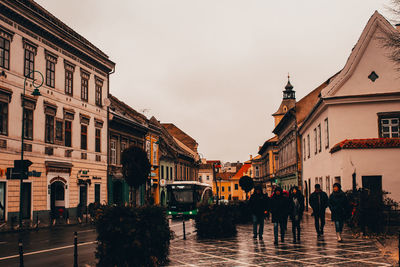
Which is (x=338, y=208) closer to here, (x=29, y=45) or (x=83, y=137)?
(x=29, y=45)

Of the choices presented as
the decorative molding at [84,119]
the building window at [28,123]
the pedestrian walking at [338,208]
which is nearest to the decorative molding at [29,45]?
the building window at [28,123]

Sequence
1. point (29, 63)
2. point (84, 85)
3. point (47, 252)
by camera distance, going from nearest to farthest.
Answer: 1. point (47, 252)
2. point (29, 63)
3. point (84, 85)

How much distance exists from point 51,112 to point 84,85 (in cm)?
613

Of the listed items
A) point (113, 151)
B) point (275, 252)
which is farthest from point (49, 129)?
point (275, 252)

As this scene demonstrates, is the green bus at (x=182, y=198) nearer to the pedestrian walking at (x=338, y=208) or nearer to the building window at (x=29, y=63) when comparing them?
the building window at (x=29, y=63)

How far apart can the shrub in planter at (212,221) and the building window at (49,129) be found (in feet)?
55.8

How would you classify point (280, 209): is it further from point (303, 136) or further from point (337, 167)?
point (303, 136)

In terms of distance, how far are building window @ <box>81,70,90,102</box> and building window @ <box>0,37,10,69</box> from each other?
33.5 feet

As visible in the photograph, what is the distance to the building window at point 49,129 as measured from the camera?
106 feet

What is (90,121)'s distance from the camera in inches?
1547

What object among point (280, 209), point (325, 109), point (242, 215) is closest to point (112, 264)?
point (280, 209)

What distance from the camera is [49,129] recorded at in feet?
108

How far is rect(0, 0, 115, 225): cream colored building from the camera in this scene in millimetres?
27797

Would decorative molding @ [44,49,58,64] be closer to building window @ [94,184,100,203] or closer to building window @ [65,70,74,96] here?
building window @ [65,70,74,96]
